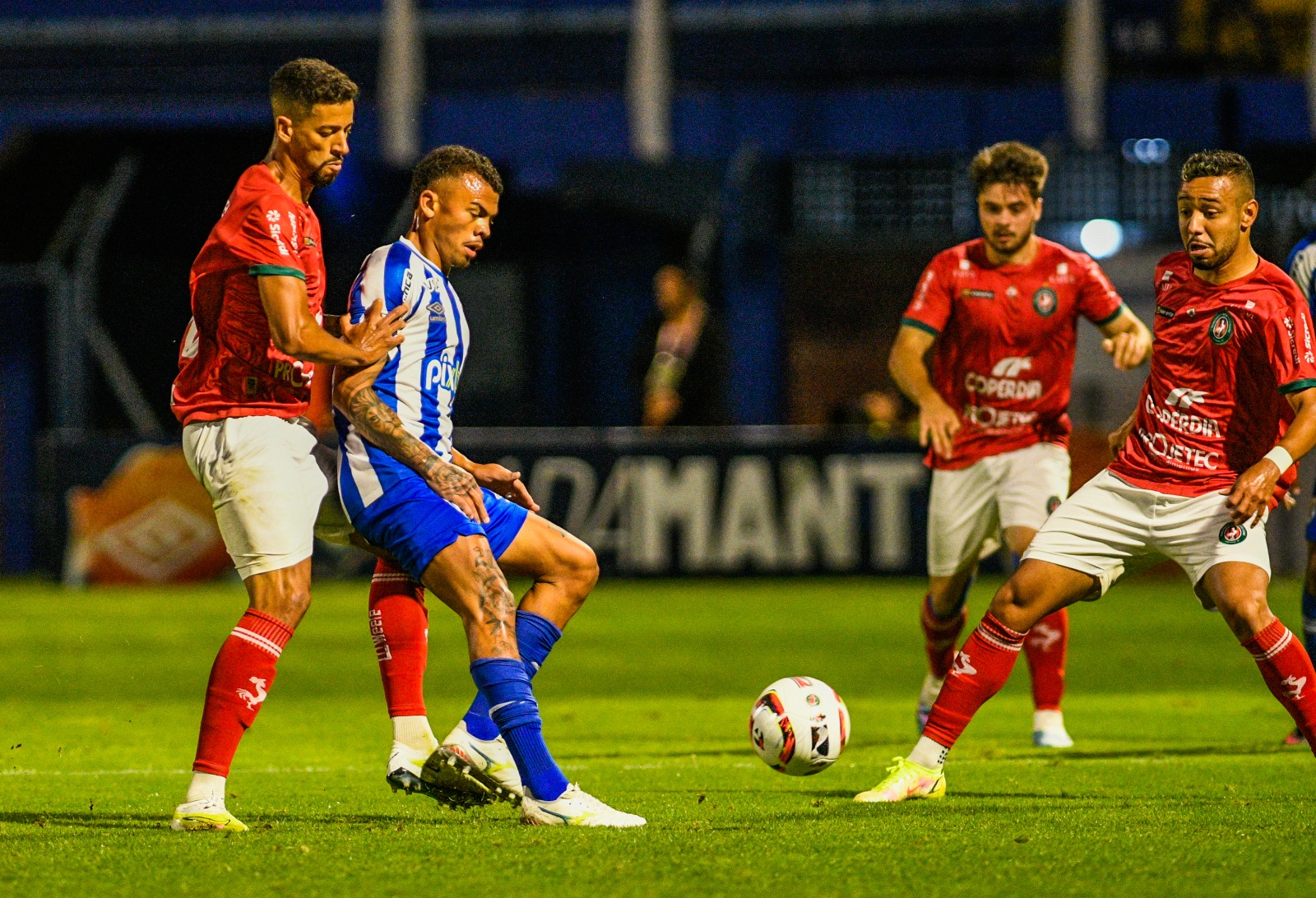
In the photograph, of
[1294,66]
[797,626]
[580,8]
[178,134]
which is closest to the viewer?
[797,626]

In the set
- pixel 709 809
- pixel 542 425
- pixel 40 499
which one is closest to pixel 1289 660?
pixel 709 809

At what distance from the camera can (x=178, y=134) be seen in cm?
1958

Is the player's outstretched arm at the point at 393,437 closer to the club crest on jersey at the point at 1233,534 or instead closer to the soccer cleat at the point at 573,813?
the soccer cleat at the point at 573,813

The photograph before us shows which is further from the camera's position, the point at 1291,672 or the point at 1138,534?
the point at 1138,534

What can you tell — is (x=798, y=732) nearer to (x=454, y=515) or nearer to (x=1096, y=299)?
(x=454, y=515)

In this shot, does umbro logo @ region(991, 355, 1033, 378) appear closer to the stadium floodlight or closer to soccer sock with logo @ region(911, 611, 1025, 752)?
soccer sock with logo @ region(911, 611, 1025, 752)

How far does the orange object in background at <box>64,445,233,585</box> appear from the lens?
643 inches

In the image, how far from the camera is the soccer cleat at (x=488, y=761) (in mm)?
5742

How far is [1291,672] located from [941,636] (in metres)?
2.41

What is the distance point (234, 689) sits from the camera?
5504mm

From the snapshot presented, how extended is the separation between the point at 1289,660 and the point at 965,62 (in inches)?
940

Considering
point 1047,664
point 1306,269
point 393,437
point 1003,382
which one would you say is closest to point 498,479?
point 393,437

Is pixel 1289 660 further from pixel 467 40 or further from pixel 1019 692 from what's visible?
pixel 467 40

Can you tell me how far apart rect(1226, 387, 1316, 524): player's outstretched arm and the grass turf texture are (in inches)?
36.4
